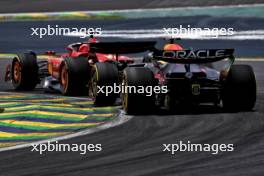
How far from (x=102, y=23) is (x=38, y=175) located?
94.6 feet

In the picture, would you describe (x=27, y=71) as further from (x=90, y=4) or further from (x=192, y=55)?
(x=90, y=4)


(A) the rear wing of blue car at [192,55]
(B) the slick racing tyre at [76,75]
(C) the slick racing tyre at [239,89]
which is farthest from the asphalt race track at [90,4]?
(C) the slick racing tyre at [239,89]

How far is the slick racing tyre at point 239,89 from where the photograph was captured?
14.2 meters

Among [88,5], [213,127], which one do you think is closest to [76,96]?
[213,127]

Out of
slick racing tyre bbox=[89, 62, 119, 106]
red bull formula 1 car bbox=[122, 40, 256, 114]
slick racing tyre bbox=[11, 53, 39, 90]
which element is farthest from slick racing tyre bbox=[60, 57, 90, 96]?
red bull formula 1 car bbox=[122, 40, 256, 114]

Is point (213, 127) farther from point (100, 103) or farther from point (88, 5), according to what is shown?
point (88, 5)

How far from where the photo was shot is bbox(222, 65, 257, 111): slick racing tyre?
46.7ft

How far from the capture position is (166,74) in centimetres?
1449

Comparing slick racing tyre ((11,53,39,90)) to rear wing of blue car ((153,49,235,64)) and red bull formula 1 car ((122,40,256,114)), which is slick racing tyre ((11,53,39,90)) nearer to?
red bull formula 1 car ((122,40,256,114))

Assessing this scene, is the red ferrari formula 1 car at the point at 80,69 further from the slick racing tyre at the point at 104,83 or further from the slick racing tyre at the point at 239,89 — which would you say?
the slick racing tyre at the point at 239,89

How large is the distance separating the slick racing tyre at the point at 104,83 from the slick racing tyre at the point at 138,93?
3.12 ft

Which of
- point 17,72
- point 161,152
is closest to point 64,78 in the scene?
point 17,72

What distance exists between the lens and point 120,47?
52.7ft

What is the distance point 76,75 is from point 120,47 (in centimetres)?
129
